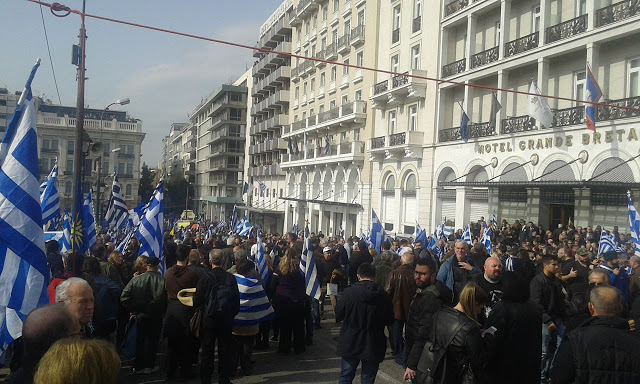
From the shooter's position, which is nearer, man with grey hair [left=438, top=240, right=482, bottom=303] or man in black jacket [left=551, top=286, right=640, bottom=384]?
man in black jacket [left=551, top=286, right=640, bottom=384]

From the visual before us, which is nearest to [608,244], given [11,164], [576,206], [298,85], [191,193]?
[576,206]

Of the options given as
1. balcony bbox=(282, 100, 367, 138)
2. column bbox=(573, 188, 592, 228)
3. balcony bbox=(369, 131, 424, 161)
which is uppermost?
balcony bbox=(282, 100, 367, 138)

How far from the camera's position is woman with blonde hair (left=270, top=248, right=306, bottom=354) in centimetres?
845

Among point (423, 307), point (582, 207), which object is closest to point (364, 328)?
point (423, 307)

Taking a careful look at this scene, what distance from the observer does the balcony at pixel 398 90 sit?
92.7 feet

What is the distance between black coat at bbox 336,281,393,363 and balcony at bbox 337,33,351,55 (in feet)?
112

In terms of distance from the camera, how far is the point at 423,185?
28.0 metres

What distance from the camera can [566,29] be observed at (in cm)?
2022

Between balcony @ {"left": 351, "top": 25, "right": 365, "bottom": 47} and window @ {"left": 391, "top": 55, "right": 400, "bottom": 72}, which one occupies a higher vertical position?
balcony @ {"left": 351, "top": 25, "right": 365, "bottom": 47}

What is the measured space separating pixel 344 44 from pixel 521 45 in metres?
18.0

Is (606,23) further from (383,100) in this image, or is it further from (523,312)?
(523,312)

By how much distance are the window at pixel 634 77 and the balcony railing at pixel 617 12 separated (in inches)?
60.2

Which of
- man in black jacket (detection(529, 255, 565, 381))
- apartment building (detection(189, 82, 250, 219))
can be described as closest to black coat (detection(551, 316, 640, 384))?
man in black jacket (detection(529, 255, 565, 381))

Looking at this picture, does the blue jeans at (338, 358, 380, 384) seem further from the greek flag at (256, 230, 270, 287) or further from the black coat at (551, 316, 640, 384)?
the greek flag at (256, 230, 270, 287)
